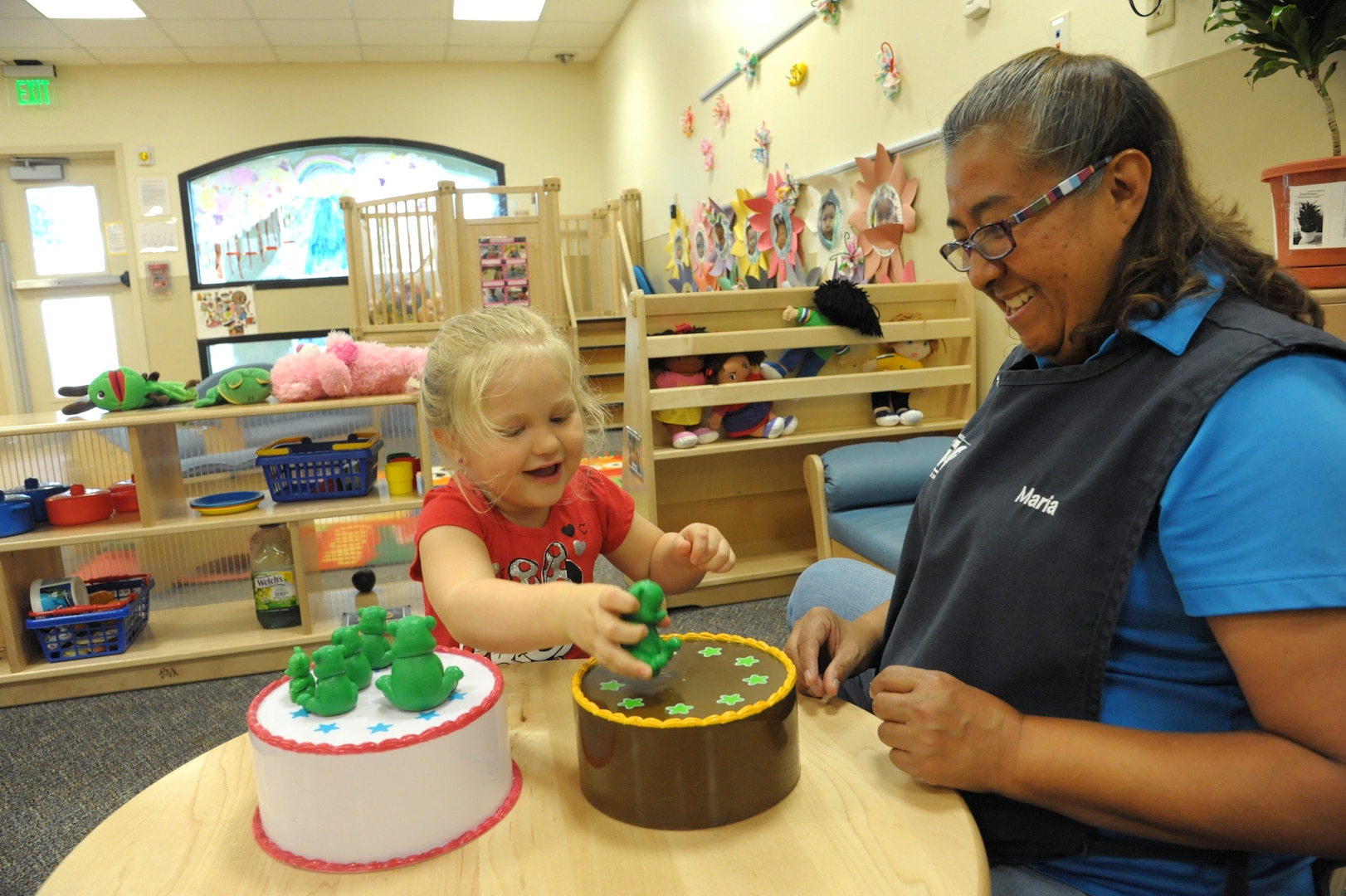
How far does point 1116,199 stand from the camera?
86 centimetres

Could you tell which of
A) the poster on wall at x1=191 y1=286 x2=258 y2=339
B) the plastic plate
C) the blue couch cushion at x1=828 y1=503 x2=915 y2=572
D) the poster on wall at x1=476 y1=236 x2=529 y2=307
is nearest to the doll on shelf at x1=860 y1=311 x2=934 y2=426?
the blue couch cushion at x1=828 y1=503 x2=915 y2=572

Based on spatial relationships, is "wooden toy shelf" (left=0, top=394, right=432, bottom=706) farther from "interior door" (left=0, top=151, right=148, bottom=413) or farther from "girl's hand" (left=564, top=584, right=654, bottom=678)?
"interior door" (left=0, top=151, right=148, bottom=413)

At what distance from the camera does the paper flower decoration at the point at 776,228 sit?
161 inches

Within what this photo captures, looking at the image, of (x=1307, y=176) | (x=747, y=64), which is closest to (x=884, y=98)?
(x=747, y=64)

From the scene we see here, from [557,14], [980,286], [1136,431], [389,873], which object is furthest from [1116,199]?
[557,14]

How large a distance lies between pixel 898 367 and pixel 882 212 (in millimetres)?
695

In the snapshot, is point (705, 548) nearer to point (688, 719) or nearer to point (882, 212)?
point (688, 719)

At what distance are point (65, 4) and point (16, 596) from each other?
4935 millimetres

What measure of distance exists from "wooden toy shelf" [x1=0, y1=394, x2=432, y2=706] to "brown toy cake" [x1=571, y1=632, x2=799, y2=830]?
6.75ft

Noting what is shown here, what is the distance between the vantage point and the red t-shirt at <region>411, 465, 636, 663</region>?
3.91ft

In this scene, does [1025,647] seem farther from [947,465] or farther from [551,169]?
[551,169]

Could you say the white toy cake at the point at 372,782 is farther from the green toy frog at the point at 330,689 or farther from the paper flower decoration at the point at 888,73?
the paper flower decoration at the point at 888,73

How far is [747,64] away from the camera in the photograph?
174 inches

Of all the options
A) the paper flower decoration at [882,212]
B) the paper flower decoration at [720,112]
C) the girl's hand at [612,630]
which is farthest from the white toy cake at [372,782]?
the paper flower decoration at [720,112]
